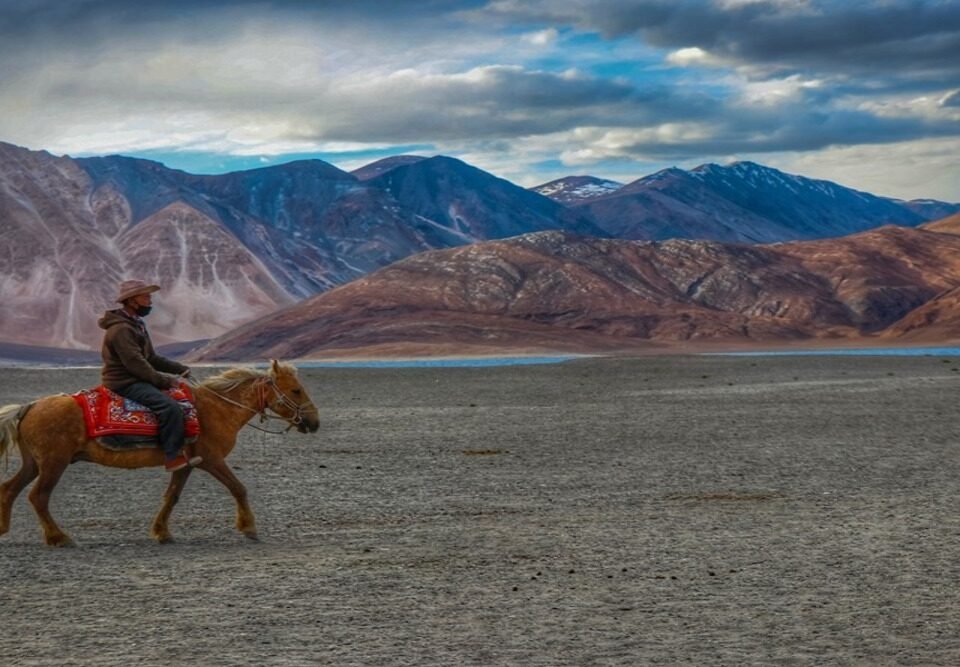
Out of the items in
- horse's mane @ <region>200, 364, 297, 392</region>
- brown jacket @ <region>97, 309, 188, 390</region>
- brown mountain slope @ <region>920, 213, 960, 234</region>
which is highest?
brown mountain slope @ <region>920, 213, 960, 234</region>

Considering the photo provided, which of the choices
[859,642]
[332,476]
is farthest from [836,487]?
[859,642]

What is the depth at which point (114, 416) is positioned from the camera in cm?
1127

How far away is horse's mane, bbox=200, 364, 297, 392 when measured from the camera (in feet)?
39.1

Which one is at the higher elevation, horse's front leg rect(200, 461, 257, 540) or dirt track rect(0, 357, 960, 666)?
horse's front leg rect(200, 461, 257, 540)

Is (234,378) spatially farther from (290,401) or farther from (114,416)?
(114,416)

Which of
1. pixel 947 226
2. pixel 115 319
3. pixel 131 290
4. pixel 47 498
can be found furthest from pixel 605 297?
pixel 47 498

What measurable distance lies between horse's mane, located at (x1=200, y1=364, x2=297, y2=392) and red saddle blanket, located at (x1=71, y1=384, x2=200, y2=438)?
518 mm

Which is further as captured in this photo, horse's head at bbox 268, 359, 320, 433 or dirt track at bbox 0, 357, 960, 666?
horse's head at bbox 268, 359, 320, 433

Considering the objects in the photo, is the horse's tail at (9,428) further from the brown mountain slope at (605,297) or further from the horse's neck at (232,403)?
the brown mountain slope at (605,297)

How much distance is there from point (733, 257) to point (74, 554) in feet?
447

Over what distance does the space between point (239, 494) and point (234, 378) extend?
112cm

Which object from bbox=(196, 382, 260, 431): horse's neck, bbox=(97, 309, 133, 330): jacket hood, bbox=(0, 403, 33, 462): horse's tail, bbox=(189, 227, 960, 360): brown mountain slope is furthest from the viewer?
bbox=(189, 227, 960, 360): brown mountain slope

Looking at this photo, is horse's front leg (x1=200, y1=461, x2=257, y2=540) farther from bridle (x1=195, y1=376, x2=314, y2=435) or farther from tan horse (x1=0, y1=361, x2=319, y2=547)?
bridle (x1=195, y1=376, x2=314, y2=435)

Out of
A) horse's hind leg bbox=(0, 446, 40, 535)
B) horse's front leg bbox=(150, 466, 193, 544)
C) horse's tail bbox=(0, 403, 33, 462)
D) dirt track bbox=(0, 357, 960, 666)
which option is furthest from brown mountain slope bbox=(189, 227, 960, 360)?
horse's tail bbox=(0, 403, 33, 462)
